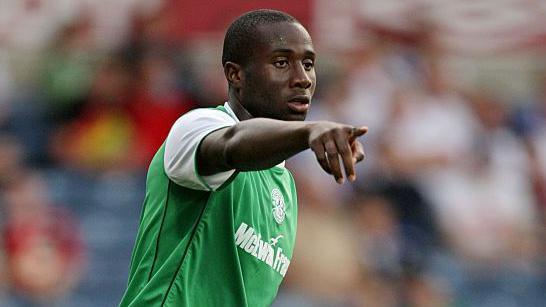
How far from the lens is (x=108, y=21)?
941 cm

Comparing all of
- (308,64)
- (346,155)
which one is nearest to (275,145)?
(346,155)

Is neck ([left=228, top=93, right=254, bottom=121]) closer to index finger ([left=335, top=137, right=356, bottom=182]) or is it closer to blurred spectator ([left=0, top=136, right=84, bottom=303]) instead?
index finger ([left=335, top=137, right=356, bottom=182])

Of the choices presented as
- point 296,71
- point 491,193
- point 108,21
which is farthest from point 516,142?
point 296,71

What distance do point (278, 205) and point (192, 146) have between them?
0.67 metres

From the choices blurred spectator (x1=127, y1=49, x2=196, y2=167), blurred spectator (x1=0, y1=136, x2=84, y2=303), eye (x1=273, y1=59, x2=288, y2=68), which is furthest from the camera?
blurred spectator (x1=127, y1=49, x2=196, y2=167)

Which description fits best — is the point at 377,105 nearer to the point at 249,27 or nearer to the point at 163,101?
the point at 163,101

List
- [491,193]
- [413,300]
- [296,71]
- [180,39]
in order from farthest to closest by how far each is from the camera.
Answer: [180,39]
[491,193]
[413,300]
[296,71]

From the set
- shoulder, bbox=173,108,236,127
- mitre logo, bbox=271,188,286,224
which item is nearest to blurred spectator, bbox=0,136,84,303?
mitre logo, bbox=271,188,286,224

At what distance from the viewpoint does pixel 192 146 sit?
3.31m

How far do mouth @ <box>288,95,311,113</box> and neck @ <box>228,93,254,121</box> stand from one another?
19 cm

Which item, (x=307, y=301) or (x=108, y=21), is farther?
(x=108, y=21)

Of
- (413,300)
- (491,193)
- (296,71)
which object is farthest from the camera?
(491,193)

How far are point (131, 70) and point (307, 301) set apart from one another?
2.49 m

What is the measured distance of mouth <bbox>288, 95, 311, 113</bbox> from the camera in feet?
11.9
